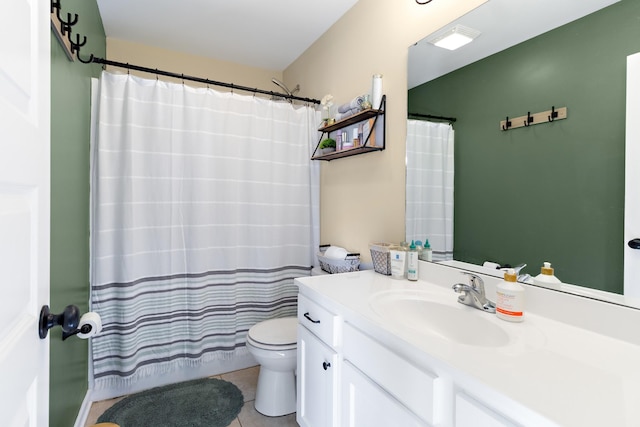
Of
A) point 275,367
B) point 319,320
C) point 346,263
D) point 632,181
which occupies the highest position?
point 632,181

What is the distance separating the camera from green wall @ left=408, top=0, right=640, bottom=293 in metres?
0.94

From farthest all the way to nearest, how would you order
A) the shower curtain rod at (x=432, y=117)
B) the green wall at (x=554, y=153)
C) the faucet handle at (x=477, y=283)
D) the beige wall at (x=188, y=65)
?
→ 1. the beige wall at (x=188, y=65)
2. the shower curtain rod at (x=432, y=117)
3. the faucet handle at (x=477, y=283)
4. the green wall at (x=554, y=153)

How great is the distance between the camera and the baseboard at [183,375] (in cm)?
190

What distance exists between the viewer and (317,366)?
1.33m

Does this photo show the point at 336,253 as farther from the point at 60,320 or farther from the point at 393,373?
the point at 60,320

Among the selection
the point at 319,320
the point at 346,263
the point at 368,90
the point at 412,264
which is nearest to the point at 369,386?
the point at 319,320

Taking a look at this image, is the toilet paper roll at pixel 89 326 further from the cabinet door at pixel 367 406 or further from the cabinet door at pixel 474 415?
the cabinet door at pixel 474 415

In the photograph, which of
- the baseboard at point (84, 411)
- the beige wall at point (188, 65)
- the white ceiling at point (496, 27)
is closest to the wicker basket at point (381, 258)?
the white ceiling at point (496, 27)

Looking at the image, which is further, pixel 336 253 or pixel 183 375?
pixel 183 375

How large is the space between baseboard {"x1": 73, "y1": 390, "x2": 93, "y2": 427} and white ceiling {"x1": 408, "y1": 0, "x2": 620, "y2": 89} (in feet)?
8.02

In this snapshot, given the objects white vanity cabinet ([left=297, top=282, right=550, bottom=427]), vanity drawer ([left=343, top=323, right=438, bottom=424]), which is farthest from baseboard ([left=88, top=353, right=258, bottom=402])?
vanity drawer ([left=343, top=323, right=438, bottom=424])

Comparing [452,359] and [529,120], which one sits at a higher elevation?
[529,120]

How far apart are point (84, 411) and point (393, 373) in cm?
182

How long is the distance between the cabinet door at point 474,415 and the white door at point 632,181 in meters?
0.63
